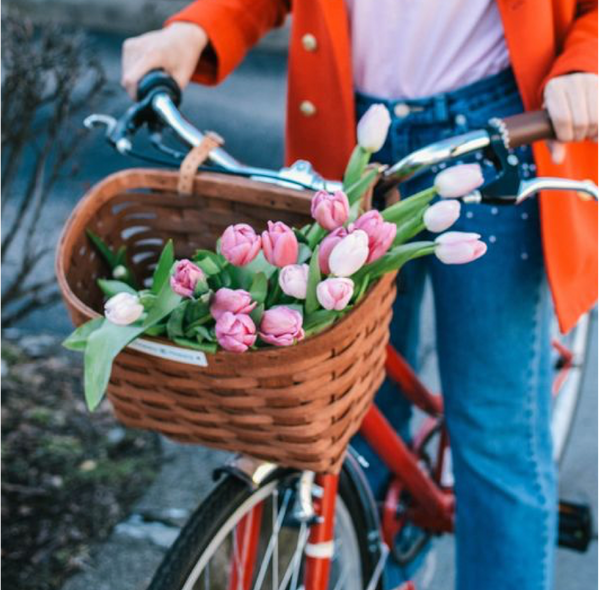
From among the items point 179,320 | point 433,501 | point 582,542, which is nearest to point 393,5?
point 179,320

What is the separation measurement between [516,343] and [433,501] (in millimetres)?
628

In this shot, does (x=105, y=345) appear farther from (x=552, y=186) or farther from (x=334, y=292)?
(x=552, y=186)

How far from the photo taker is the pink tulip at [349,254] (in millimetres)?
1122

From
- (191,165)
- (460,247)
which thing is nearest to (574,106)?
(460,247)

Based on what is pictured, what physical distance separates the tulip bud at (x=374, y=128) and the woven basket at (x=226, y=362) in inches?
7.2

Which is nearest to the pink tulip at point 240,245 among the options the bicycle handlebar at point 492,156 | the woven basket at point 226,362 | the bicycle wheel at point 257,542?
the woven basket at point 226,362

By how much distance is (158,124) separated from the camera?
1706 mm

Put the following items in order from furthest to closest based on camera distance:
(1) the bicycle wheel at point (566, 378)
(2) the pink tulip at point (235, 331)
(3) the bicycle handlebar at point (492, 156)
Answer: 1. (1) the bicycle wheel at point (566, 378)
2. (3) the bicycle handlebar at point (492, 156)
3. (2) the pink tulip at point (235, 331)

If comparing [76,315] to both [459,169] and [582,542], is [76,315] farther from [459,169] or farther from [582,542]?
[582,542]

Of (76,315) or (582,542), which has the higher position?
(76,315)

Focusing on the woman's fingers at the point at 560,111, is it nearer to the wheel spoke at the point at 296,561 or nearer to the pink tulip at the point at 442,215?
the pink tulip at the point at 442,215

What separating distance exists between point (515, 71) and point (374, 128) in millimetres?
448

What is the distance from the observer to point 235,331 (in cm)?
110

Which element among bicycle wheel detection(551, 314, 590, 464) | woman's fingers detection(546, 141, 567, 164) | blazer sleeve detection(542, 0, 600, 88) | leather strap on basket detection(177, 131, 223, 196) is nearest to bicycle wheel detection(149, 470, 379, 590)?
leather strap on basket detection(177, 131, 223, 196)
